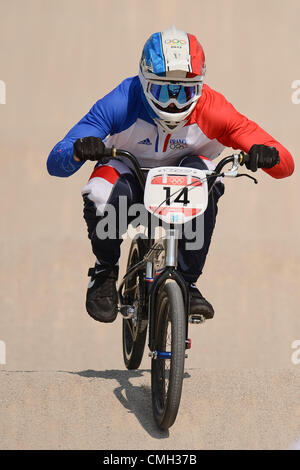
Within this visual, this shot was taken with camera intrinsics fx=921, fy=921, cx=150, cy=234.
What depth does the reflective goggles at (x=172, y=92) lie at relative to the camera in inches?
236

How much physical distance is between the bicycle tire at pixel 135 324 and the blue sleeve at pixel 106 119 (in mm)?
983

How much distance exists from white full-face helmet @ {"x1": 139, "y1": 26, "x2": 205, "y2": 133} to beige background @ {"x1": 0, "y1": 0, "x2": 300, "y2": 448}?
1.95 metres

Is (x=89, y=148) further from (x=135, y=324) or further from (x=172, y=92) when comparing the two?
(x=135, y=324)

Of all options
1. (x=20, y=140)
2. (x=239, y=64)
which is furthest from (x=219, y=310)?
(x=239, y=64)

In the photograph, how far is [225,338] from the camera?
37.6 ft

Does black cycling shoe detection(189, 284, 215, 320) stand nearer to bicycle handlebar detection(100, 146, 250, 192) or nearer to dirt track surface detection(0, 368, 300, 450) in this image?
dirt track surface detection(0, 368, 300, 450)

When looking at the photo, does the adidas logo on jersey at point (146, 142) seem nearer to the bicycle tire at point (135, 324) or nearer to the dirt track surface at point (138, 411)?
the bicycle tire at point (135, 324)

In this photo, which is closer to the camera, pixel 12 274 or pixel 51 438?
pixel 51 438

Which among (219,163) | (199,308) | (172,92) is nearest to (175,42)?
(172,92)

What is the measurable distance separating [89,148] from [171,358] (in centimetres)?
136

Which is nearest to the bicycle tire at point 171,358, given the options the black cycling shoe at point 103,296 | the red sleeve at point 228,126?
the black cycling shoe at point 103,296

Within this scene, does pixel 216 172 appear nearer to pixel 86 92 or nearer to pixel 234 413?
pixel 234 413

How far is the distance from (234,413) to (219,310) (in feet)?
20.3

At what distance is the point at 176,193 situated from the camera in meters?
5.64
